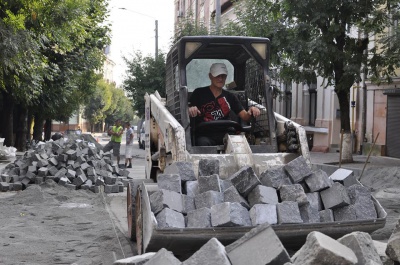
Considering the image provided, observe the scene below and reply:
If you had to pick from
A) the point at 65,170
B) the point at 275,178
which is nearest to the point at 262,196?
the point at 275,178

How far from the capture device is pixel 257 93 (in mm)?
10086

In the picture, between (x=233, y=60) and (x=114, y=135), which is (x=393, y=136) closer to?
(x=114, y=135)

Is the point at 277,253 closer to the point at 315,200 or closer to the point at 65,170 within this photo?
the point at 315,200

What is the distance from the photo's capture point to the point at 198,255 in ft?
17.0

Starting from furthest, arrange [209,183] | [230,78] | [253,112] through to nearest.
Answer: [230,78], [253,112], [209,183]

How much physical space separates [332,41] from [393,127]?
725cm

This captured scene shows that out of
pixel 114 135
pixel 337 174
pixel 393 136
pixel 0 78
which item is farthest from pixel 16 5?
pixel 393 136

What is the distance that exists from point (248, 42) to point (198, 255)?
4.88 m

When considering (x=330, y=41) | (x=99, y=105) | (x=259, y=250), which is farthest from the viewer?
(x=99, y=105)

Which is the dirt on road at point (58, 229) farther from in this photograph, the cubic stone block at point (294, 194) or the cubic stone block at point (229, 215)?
the cubic stone block at point (294, 194)

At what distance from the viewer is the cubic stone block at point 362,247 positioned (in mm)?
5016

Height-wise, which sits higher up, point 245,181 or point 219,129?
point 219,129

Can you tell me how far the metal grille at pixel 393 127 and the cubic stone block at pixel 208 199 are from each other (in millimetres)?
21597

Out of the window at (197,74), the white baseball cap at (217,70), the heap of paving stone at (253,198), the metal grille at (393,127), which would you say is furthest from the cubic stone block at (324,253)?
the metal grille at (393,127)
